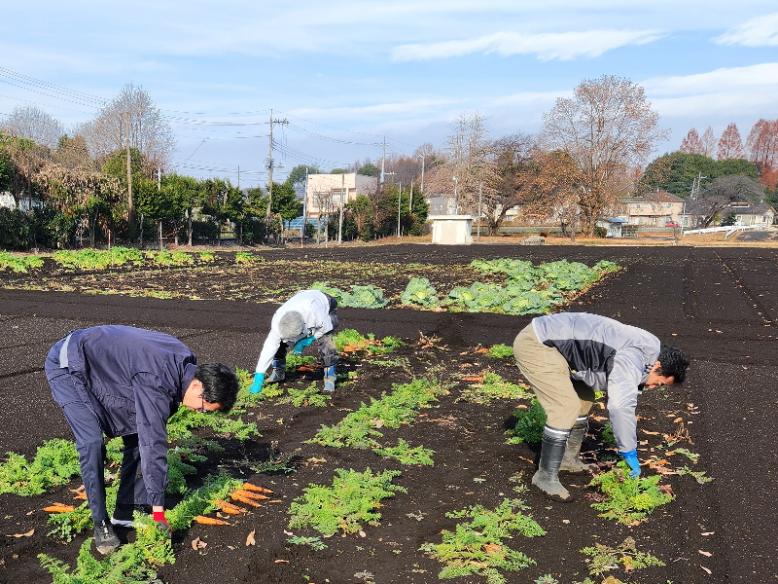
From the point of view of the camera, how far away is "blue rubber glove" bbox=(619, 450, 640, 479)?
474 cm

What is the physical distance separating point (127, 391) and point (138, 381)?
0.24m

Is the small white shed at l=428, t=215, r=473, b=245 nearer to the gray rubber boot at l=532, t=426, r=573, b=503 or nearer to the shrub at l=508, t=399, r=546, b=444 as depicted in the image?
the shrub at l=508, t=399, r=546, b=444

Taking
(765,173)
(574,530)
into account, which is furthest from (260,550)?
(765,173)

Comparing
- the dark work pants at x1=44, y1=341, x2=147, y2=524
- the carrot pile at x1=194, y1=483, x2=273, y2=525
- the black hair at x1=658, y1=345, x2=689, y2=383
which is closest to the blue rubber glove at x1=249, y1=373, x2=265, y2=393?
the carrot pile at x1=194, y1=483, x2=273, y2=525

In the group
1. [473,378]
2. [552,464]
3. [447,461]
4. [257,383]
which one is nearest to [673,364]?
[552,464]

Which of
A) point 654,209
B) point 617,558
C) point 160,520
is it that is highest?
point 654,209

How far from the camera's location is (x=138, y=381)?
11.9ft

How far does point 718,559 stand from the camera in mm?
4117

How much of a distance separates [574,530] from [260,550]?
216 centimetres

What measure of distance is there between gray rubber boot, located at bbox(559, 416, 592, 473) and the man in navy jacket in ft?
10.4

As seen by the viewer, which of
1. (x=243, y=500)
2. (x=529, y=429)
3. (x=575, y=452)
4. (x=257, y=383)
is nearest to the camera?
(x=243, y=500)

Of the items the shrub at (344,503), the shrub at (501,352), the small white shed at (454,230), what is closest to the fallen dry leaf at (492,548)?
the shrub at (344,503)

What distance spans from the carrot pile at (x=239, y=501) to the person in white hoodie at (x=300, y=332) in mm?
2293

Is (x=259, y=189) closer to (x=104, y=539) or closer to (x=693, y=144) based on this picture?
(x=104, y=539)
